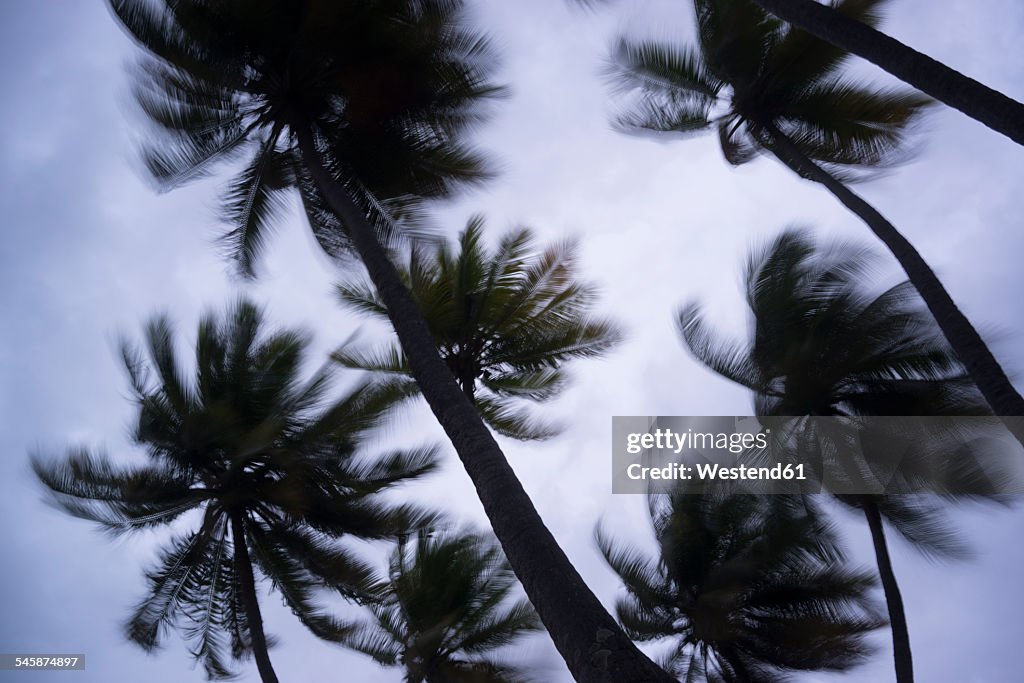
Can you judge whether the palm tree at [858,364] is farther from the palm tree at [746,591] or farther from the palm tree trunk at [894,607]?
the palm tree at [746,591]

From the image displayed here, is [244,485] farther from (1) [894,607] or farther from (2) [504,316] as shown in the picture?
(1) [894,607]

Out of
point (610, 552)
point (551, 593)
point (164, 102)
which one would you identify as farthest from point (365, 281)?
point (551, 593)

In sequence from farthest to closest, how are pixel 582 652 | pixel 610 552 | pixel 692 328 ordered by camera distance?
1. pixel 610 552
2. pixel 692 328
3. pixel 582 652

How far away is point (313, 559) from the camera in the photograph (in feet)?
44.2

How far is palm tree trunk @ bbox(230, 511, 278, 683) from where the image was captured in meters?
11.8

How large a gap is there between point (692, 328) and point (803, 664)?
6.16 metres

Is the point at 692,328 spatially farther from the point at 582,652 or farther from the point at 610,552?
the point at 582,652

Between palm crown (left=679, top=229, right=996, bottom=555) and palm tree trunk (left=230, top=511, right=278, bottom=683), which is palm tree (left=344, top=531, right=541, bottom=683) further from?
palm crown (left=679, top=229, right=996, bottom=555)

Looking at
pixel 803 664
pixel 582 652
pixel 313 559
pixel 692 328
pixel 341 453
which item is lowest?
pixel 582 652

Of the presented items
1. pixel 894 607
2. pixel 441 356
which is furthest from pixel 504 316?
pixel 894 607

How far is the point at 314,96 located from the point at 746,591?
1076 centimetres

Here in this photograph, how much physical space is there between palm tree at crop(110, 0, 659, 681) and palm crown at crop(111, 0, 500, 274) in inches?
0.6

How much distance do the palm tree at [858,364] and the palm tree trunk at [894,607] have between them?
0.06ft

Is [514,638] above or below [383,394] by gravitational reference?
below
